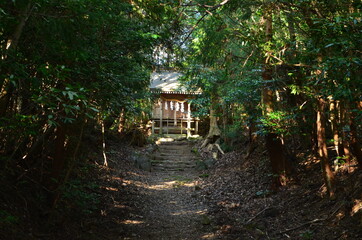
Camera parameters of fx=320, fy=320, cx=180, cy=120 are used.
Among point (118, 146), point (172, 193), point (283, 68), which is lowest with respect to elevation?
point (172, 193)

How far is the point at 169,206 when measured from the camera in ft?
28.4

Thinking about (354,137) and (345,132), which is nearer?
(354,137)

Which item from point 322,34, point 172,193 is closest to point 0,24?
point 322,34

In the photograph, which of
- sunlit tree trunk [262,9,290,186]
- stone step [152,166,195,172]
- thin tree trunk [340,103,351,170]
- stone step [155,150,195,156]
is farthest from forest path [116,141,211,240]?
thin tree trunk [340,103,351,170]

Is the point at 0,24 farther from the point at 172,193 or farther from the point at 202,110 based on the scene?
the point at 202,110

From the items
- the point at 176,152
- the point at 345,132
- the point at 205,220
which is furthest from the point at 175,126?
the point at 345,132

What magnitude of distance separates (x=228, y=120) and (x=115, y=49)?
12.4m

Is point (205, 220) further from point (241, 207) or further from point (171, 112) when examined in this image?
point (171, 112)

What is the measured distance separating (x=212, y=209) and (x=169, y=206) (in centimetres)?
129

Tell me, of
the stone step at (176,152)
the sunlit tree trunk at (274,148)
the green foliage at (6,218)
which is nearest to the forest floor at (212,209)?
the green foliage at (6,218)

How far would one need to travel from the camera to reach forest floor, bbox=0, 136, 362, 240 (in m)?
4.93

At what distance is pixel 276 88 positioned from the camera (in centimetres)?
734

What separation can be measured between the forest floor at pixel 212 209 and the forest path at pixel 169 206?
0.8 inches

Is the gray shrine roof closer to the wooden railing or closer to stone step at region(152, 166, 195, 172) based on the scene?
the wooden railing
